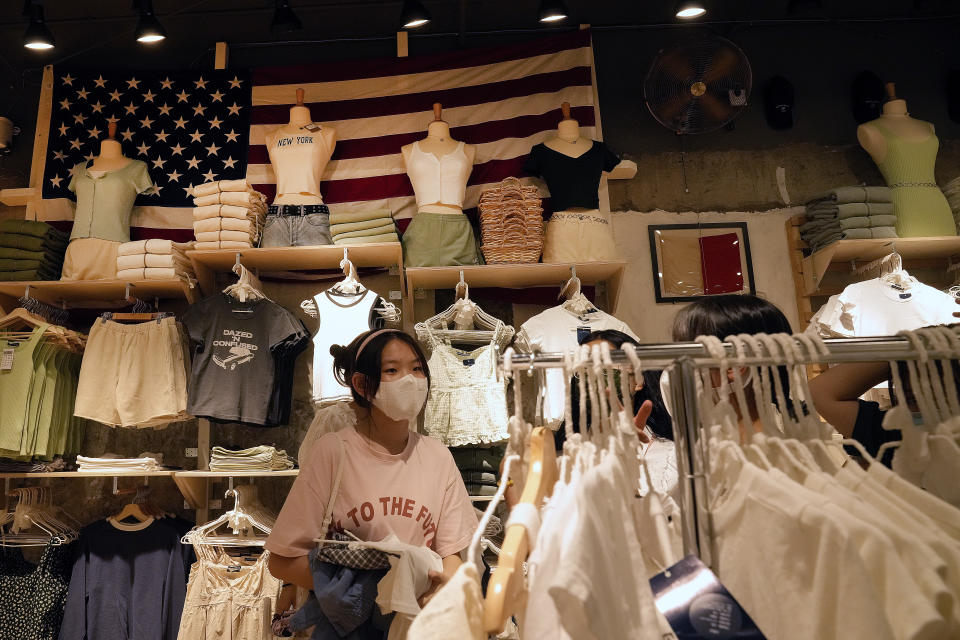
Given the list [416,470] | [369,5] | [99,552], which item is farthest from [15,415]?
[369,5]

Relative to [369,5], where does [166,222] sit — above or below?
below

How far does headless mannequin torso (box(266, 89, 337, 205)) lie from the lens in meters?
3.90

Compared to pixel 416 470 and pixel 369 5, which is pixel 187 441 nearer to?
pixel 416 470

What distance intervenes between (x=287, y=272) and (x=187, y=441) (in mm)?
1103

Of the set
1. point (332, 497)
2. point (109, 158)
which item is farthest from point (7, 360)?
point (332, 497)

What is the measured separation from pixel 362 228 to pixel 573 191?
1146mm

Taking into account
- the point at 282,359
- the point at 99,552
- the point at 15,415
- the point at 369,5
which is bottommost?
the point at 99,552

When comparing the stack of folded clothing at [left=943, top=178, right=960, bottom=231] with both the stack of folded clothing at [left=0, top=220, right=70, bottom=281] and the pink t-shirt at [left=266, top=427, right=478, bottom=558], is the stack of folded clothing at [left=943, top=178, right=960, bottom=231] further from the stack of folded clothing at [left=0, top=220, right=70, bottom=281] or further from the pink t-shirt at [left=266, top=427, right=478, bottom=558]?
the stack of folded clothing at [left=0, top=220, right=70, bottom=281]

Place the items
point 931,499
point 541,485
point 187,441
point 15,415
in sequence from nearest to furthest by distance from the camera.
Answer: point 931,499 → point 541,485 → point 15,415 → point 187,441

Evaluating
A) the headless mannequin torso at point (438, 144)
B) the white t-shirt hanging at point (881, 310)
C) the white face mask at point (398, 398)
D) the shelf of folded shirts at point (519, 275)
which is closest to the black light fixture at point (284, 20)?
the headless mannequin torso at point (438, 144)

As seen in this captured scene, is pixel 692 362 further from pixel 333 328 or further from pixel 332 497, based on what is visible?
pixel 333 328

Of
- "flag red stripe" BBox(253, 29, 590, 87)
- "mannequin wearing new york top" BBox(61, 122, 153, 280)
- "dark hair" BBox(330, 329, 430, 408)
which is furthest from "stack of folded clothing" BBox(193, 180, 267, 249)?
"dark hair" BBox(330, 329, 430, 408)

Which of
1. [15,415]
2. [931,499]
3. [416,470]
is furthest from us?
[15,415]

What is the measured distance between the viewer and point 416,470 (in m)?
2.28
